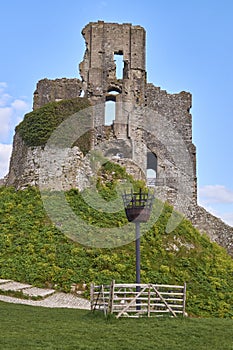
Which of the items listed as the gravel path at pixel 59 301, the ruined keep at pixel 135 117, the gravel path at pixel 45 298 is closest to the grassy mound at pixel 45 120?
the ruined keep at pixel 135 117

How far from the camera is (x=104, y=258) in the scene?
19203mm

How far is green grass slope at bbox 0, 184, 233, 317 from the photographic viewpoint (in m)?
18.3

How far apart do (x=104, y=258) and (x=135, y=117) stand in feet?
47.5

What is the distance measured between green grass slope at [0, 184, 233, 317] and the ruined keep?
15.1 feet

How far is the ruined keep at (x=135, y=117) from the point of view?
2866 centimetres

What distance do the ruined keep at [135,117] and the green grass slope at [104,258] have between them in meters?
4.60

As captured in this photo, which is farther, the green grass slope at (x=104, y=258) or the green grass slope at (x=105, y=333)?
the green grass slope at (x=104, y=258)

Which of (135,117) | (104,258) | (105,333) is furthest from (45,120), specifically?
(105,333)

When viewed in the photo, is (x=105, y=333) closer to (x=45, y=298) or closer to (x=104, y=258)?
(x=45, y=298)

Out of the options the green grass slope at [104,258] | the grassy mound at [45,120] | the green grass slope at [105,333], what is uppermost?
the grassy mound at [45,120]

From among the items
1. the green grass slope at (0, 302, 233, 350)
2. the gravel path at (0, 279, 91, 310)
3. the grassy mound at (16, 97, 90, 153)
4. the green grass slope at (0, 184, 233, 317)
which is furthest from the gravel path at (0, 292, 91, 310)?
the grassy mound at (16, 97, 90, 153)

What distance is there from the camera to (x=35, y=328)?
1059cm

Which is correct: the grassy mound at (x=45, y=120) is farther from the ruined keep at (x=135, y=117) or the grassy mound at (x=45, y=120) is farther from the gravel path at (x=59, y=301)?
the gravel path at (x=59, y=301)

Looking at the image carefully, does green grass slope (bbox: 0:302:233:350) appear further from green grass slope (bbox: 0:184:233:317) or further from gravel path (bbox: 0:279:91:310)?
green grass slope (bbox: 0:184:233:317)
